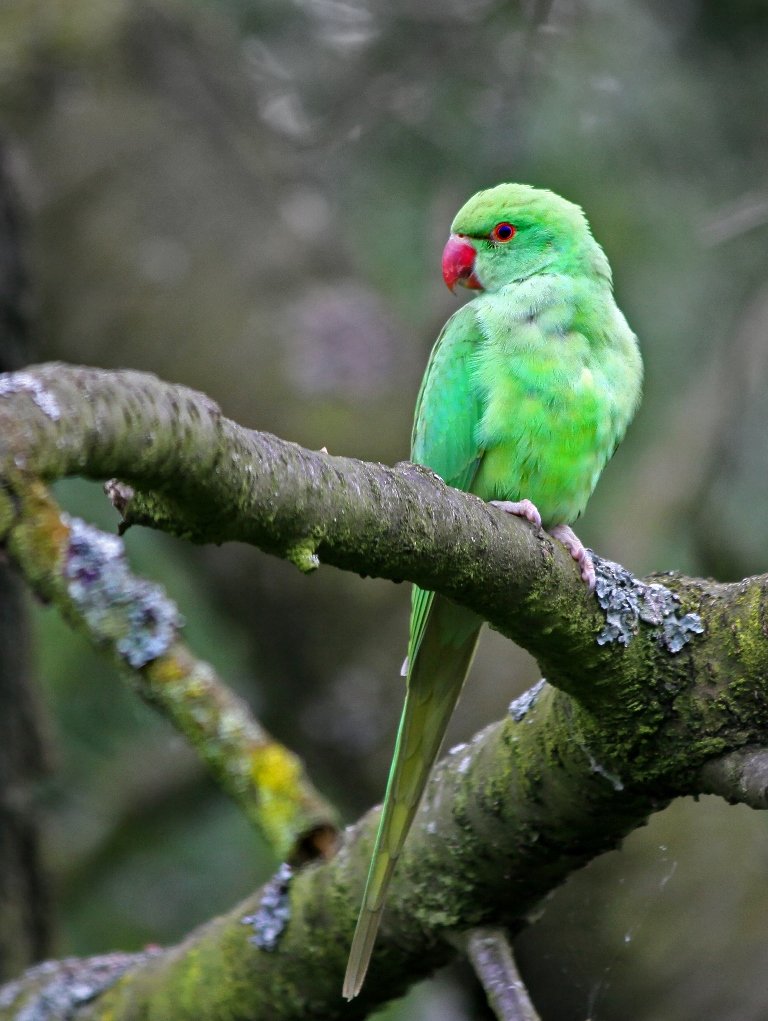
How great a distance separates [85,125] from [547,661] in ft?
11.2

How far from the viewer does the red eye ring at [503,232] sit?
3217 millimetres

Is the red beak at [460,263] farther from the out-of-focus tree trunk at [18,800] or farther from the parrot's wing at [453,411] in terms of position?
the out-of-focus tree trunk at [18,800]

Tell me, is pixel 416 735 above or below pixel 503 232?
below

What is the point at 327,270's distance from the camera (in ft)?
14.7

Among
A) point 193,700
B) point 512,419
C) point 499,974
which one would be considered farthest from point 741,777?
point 193,700

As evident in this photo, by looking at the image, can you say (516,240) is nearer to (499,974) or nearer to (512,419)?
(512,419)

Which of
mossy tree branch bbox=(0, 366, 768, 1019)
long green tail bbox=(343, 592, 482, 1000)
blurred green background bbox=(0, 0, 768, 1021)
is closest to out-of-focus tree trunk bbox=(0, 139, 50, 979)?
blurred green background bbox=(0, 0, 768, 1021)

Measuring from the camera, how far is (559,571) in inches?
74.7

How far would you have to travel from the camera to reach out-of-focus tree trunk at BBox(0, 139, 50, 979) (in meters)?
3.32

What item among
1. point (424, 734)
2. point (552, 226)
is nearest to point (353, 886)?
point (424, 734)

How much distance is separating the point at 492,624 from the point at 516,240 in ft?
5.16

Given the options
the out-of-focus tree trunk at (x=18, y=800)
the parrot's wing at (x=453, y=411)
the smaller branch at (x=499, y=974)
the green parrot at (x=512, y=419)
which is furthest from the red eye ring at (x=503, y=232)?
the smaller branch at (x=499, y=974)

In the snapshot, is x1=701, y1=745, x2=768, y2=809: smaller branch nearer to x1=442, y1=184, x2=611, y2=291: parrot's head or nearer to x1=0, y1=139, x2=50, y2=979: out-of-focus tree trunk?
x1=442, y1=184, x2=611, y2=291: parrot's head

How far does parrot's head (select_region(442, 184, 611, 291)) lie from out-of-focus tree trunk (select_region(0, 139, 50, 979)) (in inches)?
60.4
